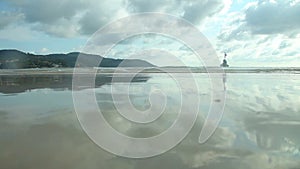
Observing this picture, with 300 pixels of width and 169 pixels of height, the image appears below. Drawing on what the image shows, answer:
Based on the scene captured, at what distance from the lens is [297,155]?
8.52m

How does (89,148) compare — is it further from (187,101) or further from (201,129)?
(187,101)

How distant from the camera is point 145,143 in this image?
31.3 ft

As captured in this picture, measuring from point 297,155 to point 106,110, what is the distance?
8.66 m

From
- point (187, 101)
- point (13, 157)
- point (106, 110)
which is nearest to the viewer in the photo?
point (13, 157)

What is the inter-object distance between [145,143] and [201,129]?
2602 mm

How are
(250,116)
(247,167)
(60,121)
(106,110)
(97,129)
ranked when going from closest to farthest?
(247,167), (97,129), (60,121), (250,116), (106,110)

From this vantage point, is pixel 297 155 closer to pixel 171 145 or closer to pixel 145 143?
pixel 171 145

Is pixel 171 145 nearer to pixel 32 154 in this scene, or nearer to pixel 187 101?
pixel 32 154

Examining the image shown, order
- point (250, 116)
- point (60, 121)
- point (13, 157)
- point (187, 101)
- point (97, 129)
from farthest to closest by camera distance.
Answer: point (187, 101) → point (250, 116) → point (60, 121) → point (97, 129) → point (13, 157)

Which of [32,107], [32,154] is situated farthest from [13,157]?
[32,107]

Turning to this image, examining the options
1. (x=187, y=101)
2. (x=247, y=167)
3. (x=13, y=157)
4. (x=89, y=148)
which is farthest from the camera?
(x=187, y=101)

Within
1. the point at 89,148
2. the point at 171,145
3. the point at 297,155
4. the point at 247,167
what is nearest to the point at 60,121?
the point at 89,148

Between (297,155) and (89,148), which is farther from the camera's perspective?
(89,148)

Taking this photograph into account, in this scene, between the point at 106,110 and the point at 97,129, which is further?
the point at 106,110
